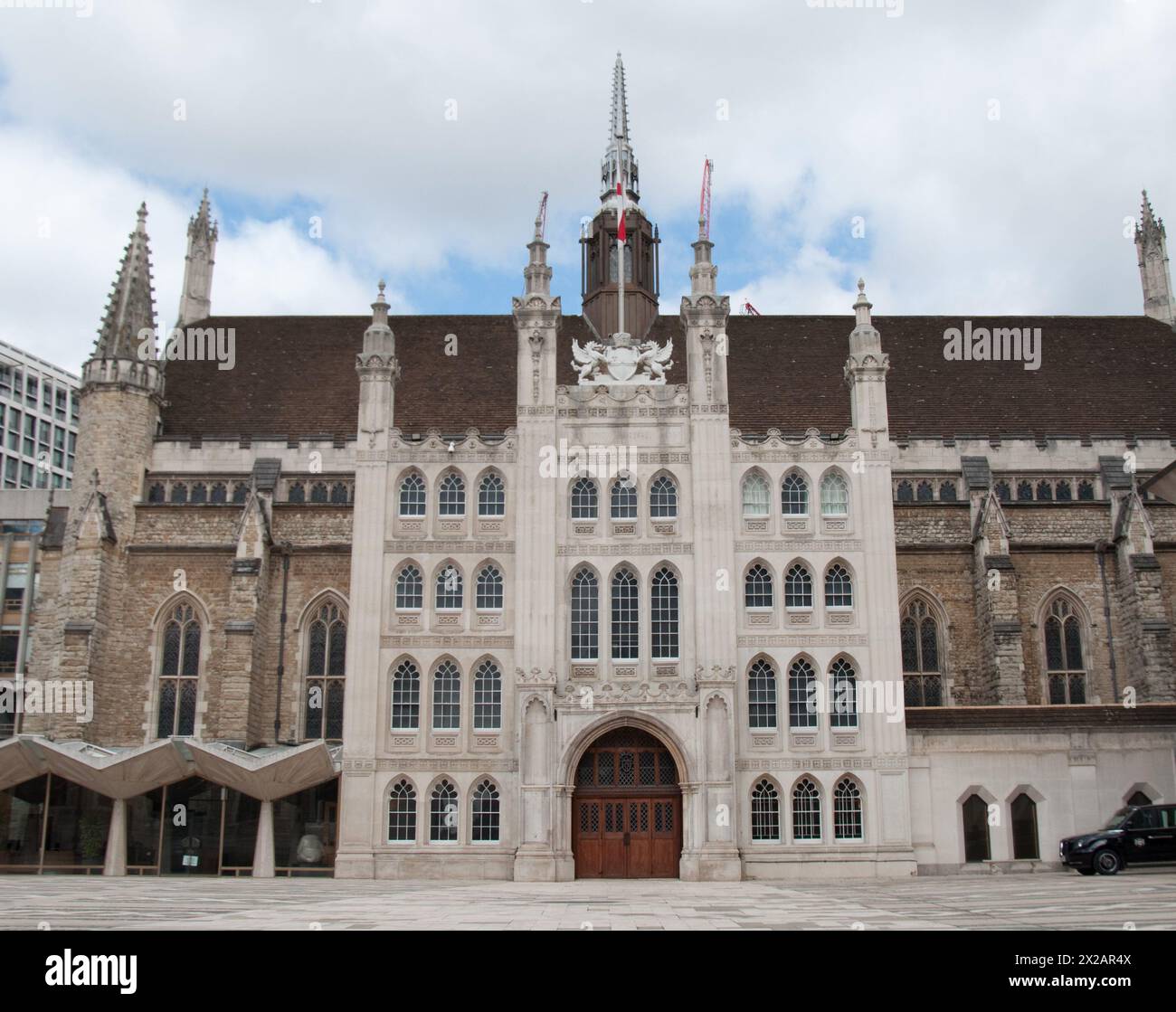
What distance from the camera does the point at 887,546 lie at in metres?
31.6

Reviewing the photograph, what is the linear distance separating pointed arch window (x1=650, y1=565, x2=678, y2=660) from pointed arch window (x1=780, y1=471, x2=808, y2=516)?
360 centimetres

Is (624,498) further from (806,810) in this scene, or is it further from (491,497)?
(806,810)

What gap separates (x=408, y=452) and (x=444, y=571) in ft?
11.1

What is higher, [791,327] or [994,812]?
[791,327]

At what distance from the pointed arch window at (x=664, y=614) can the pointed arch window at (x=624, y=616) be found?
0.44 m

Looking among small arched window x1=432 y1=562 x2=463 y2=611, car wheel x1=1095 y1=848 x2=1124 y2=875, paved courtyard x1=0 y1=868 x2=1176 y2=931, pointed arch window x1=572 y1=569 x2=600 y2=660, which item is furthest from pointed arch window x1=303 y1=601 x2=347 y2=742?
car wheel x1=1095 y1=848 x2=1124 y2=875

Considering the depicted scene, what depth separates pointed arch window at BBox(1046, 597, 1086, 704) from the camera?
38125 millimetres

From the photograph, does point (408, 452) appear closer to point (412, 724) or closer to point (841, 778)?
point (412, 724)

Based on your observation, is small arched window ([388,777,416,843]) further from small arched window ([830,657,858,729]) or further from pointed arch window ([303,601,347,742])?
small arched window ([830,657,858,729])

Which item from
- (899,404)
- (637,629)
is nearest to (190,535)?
(637,629)

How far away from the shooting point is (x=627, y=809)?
3055 centimetres

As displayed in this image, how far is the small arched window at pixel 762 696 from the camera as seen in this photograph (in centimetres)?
3092

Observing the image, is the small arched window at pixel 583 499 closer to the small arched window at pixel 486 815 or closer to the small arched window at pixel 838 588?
the small arched window at pixel 838 588

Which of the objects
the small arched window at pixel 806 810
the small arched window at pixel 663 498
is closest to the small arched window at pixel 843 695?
the small arched window at pixel 806 810
